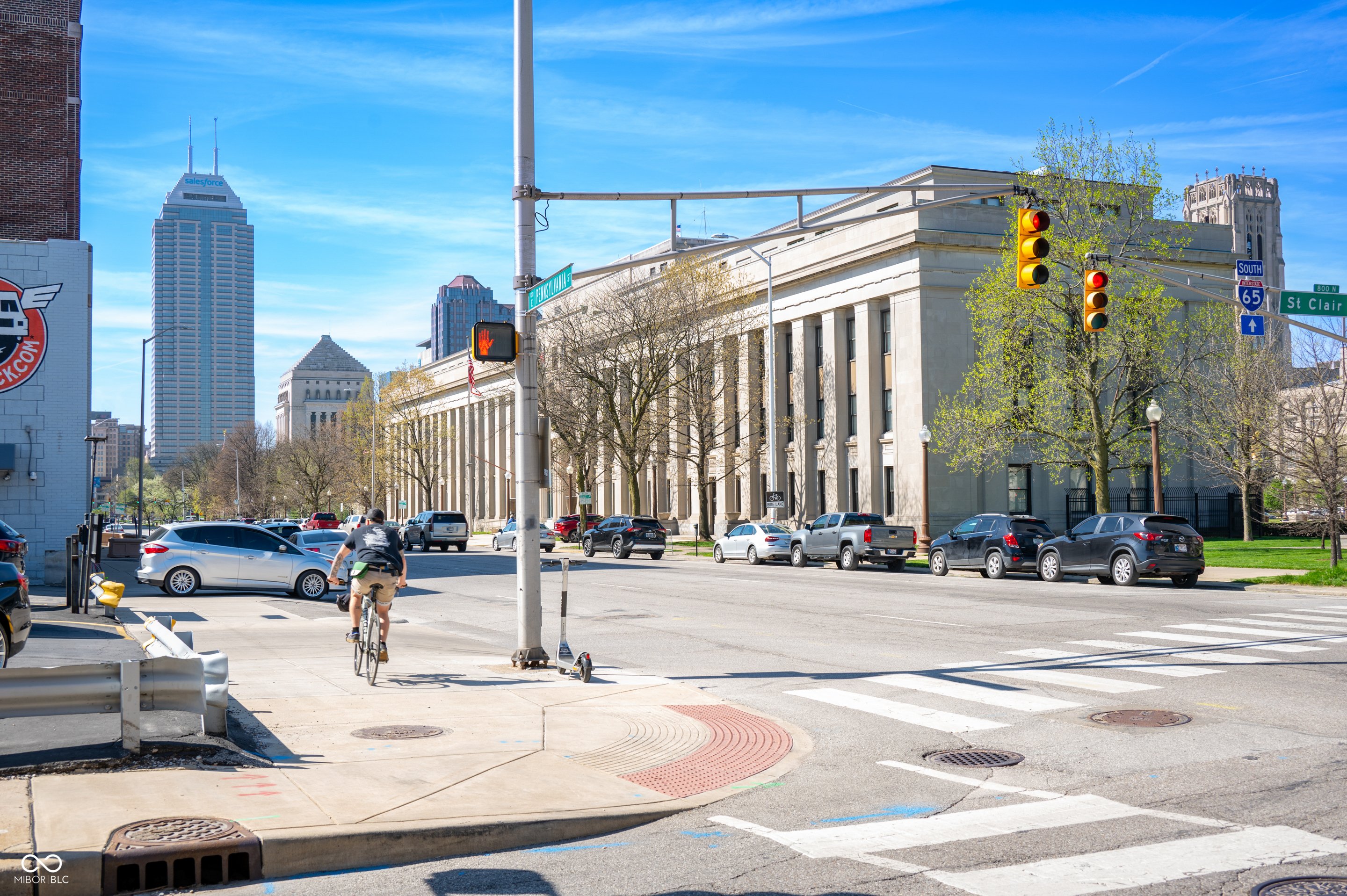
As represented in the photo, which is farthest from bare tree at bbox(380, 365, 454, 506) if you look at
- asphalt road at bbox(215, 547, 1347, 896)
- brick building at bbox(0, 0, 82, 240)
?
asphalt road at bbox(215, 547, 1347, 896)

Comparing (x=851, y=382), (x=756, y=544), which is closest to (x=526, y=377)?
(x=756, y=544)

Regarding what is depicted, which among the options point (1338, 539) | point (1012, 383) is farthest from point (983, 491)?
point (1338, 539)

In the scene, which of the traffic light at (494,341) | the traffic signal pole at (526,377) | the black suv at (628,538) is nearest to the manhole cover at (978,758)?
the traffic signal pole at (526,377)

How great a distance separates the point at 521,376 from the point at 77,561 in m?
13.0

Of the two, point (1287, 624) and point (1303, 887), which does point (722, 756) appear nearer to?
point (1303, 887)

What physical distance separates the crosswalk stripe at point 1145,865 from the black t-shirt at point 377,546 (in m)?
7.67

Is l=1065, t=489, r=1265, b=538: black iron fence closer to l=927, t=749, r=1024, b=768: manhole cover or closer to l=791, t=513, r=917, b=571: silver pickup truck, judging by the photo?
l=791, t=513, r=917, b=571: silver pickup truck

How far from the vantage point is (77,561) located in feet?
68.3

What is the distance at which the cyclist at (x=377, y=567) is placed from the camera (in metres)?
11.5

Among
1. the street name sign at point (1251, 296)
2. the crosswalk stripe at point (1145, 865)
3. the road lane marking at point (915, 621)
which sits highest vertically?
the street name sign at point (1251, 296)

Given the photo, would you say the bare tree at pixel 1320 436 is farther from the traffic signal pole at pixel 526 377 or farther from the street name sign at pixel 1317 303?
the traffic signal pole at pixel 526 377

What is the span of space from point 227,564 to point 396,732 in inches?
702

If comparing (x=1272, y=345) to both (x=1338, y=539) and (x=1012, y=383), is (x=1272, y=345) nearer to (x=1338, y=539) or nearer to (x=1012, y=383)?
(x=1012, y=383)

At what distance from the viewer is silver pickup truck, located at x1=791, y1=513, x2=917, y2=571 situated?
34156 millimetres
